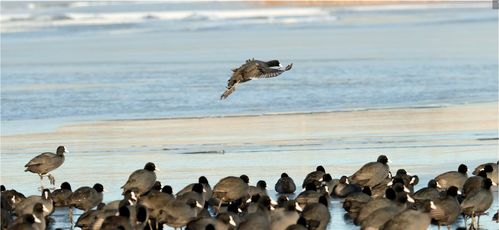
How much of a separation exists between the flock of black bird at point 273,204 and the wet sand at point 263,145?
0.47 m

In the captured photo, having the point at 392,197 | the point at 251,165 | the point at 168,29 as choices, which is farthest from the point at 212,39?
the point at 392,197

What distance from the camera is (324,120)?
24328 mm

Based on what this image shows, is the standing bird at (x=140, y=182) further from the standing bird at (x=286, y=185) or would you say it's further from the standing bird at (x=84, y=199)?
the standing bird at (x=286, y=185)

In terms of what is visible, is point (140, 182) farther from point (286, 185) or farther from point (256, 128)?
point (256, 128)

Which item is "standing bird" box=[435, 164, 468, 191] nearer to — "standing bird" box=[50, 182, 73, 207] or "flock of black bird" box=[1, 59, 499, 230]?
"flock of black bird" box=[1, 59, 499, 230]

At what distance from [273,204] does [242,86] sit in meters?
18.5

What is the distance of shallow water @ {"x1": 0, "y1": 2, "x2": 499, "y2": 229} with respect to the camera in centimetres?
1903

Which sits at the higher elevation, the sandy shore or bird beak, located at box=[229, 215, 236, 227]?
the sandy shore

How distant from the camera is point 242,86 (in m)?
32.0

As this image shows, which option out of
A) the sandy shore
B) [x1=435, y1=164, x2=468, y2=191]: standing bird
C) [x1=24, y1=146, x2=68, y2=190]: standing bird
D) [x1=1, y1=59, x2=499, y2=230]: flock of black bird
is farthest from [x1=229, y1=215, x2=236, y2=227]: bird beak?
the sandy shore

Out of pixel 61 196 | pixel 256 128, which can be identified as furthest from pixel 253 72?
pixel 256 128

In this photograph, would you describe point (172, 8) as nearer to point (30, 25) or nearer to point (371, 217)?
point (30, 25)

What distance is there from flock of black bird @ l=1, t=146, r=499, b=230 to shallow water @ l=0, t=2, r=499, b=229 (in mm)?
442

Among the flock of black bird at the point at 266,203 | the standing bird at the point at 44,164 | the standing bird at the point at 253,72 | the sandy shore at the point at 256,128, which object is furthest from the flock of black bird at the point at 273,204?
the sandy shore at the point at 256,128
